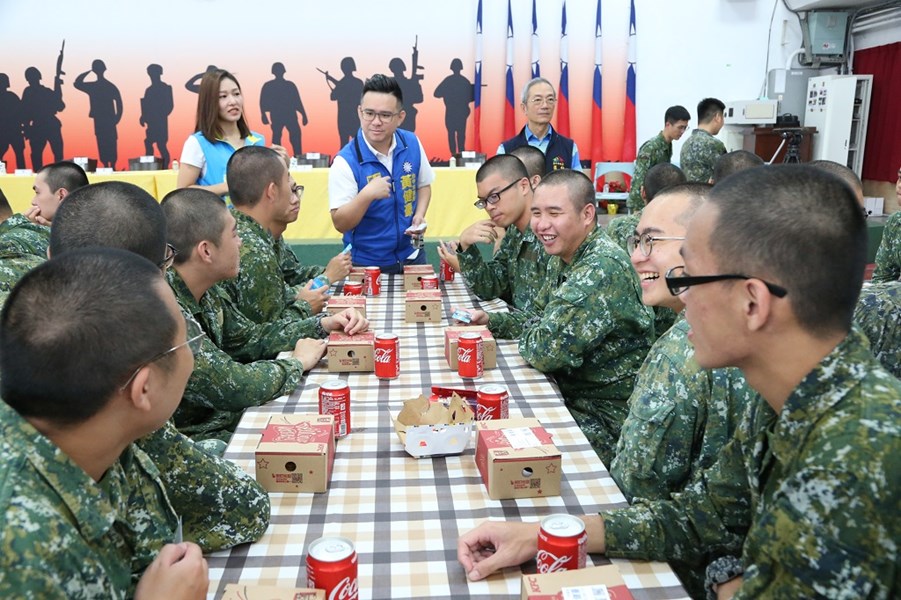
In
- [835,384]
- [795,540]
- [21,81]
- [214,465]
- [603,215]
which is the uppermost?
[21,81]

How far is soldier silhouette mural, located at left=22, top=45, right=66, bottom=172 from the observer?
8.39 metres

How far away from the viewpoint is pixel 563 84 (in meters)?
8.89

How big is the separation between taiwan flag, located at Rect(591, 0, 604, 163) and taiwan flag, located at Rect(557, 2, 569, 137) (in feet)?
1.14

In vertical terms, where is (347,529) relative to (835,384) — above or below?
below

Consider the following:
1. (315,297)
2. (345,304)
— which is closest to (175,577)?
(345,304)

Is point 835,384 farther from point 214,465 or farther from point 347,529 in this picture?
point 214,465

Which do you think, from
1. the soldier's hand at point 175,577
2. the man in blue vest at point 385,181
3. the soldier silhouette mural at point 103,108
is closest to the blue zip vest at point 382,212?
the man in blue vest at point 385,181

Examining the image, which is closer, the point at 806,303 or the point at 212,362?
the point at 806,303

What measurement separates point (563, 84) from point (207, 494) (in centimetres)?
825

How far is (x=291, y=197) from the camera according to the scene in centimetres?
324

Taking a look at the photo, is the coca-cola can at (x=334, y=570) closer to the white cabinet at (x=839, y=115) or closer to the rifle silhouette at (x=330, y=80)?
the rifle silhouette at (x=330, y=80)

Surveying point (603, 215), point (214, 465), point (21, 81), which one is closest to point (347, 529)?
point (214, 465)

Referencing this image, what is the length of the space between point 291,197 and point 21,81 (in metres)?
6.97

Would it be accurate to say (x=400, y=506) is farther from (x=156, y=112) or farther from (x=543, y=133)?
(x=156, y=112)
